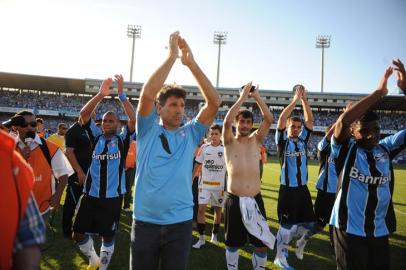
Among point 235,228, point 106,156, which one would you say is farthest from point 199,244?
point 106,156

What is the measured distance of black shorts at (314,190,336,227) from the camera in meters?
6.25

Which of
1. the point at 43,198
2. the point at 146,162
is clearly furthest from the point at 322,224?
the point at 43,198

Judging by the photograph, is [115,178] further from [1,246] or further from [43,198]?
[1,246]

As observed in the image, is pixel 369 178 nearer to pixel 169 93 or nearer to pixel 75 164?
pixel 169 93

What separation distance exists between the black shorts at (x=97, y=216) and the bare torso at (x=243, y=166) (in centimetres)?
195

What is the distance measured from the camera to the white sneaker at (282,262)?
5.21 metres

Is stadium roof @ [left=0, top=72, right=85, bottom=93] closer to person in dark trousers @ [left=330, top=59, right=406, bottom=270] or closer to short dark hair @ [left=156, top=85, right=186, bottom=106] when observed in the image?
short dark hair @ [left=156, top=85, right=186, bottom=106]

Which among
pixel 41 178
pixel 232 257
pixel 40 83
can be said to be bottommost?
pixel 232 257

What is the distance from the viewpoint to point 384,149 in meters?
3.37

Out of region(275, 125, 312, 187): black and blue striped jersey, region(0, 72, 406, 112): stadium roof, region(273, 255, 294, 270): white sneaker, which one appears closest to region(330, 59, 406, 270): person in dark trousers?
region(273, 255, 294, 270): white sneaker

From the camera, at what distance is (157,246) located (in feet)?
8.73

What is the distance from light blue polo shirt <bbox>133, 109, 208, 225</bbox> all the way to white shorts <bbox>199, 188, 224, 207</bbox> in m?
4.43

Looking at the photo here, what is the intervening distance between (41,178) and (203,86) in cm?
265

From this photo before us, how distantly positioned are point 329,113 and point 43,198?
61250 millimetres
